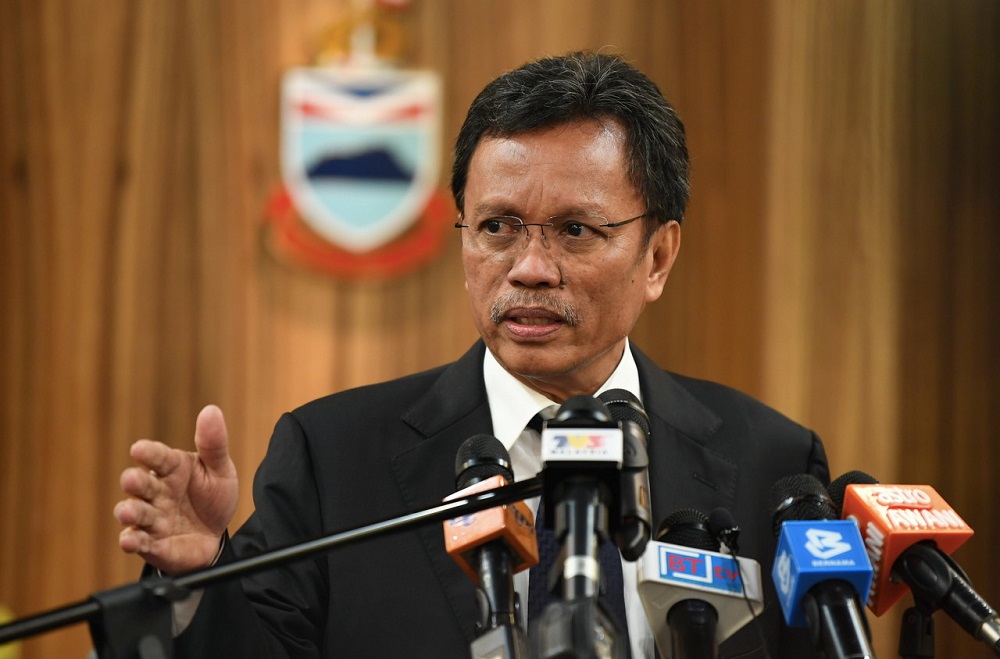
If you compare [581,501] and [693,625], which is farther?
[693,625]

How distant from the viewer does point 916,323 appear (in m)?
3.56

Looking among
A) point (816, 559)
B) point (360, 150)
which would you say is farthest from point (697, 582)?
point (360, 150)

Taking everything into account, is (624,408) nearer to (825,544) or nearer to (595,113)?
(825,544)

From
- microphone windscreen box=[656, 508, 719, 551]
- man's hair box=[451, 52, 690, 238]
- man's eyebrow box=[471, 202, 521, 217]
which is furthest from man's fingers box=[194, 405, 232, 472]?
man's hair box=[451, 52, 690, 238]

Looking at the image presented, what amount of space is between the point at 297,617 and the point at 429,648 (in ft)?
0.76

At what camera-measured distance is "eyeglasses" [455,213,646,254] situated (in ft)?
6.73

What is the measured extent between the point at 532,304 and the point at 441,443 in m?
0.33

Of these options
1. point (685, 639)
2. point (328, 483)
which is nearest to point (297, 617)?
point (328, 483)

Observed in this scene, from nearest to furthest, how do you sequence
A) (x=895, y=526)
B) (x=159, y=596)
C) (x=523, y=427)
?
(x=159, y=596) < (x=895, y=526) < (x=523, y=427)

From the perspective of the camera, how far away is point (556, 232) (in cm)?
206

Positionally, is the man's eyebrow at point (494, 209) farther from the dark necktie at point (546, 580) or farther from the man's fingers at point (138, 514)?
the man's fingers at point (138, 514)

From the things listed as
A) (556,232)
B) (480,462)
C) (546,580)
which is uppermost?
(556,232)

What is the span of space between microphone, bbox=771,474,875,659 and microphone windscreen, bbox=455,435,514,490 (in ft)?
1.13

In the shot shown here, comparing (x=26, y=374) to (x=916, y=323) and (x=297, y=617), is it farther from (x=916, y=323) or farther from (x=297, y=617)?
(x=916, y=323)
